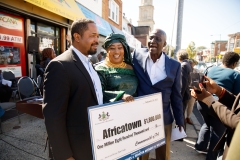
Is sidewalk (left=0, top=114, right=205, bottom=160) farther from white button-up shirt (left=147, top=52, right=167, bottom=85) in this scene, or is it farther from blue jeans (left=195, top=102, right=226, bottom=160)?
white button-up shirt (left=147, top=52, right=167, bottom=85)

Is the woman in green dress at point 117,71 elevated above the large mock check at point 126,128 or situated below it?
above

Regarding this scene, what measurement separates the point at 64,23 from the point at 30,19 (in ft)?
5.98

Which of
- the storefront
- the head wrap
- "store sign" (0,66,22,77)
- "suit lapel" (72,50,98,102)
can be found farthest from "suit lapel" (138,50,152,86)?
"store sign" (0,66,22,77)

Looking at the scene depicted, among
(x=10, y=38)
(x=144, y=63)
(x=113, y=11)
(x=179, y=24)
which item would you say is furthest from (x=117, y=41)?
(x=113, y=11)

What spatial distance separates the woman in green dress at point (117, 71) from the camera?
6.21 feet

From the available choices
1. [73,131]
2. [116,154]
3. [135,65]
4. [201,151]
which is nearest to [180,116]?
[135,65]

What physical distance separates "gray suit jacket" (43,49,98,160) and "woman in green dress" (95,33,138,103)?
485 mm

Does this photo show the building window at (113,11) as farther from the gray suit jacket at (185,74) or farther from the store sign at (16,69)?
the gray suit jacket at (185,74)

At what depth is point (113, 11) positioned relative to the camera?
1516 centimetres

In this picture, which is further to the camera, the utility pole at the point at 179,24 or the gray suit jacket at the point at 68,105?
the utility pole at the point at 179,24

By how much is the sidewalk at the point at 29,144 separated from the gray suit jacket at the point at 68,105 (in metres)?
1.71

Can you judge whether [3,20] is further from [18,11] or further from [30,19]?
[30,19]

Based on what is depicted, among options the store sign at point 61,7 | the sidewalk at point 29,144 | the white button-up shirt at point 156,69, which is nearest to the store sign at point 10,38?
the store sign at point 61,7

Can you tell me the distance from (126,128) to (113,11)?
15296 mm
